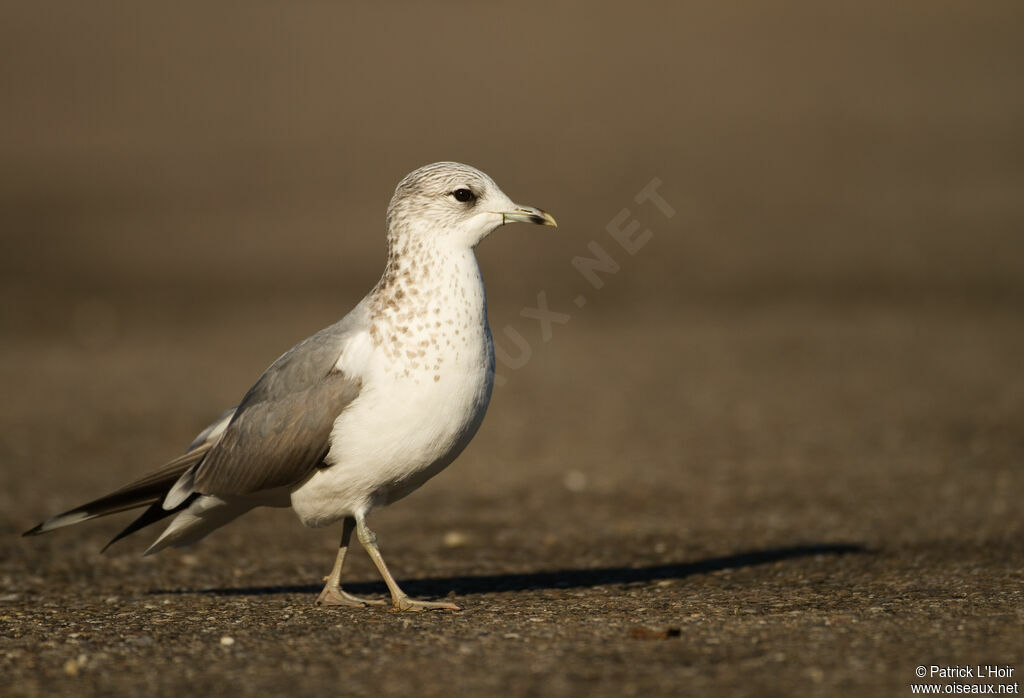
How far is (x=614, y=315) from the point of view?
55.0 ft

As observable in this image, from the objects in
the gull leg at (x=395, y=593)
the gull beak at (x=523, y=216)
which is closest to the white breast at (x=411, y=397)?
the gull leg at (x=395, y=593)

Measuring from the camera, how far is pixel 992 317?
52.5ft

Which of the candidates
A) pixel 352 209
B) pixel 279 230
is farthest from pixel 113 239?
pixel 352 209

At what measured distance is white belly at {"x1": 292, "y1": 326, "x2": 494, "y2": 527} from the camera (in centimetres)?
577

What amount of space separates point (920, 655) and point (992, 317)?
481 inches

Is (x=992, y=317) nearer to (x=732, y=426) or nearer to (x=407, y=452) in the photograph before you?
(x=732, y=426)

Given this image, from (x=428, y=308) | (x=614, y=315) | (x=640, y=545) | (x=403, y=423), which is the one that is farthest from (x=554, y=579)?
(x=614, y=315)

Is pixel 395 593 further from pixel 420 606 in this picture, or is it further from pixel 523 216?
pixel 523 216

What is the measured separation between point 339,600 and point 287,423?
983mm

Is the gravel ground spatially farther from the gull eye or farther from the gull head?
the gull eye

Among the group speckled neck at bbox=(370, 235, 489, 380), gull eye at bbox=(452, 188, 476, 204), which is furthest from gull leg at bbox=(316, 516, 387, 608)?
gull eye at bbox=(452, 188, 476, 204)

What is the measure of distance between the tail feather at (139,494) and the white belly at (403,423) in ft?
2.93

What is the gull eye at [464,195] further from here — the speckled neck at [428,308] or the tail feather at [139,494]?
the tail feather at [139,494]

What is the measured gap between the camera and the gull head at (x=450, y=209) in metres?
6.12
